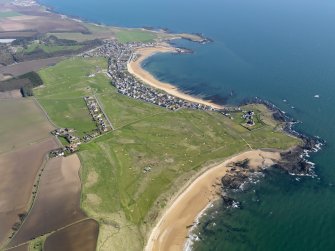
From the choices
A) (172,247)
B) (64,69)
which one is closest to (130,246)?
(172,247)

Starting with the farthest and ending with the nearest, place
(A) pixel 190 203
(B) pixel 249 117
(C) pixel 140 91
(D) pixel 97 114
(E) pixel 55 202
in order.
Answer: (C) pixel 140 91 < (D) pixel 97 114 < (B) pixel 249 117 < (A) pixel 190 203 < (E) pixel 55 202

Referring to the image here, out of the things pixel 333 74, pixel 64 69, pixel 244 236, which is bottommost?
pixel 64 69

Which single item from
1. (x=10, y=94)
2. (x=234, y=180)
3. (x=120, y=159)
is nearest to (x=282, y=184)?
(x=234, y=180)

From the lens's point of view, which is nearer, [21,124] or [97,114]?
[21,124]

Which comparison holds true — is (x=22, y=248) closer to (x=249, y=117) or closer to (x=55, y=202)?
(x=55, y=202)

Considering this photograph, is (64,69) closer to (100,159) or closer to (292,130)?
(100,159)

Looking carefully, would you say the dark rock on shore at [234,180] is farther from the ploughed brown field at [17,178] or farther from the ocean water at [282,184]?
the ploughed brown field at [17,178]
